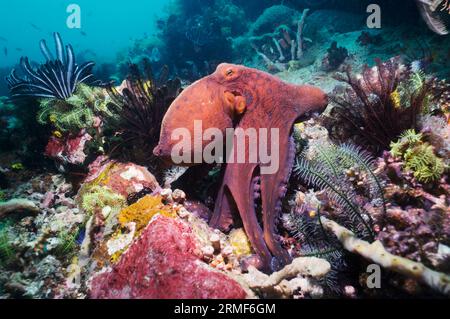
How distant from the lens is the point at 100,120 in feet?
15.8

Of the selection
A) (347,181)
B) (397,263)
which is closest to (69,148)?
(347,181)

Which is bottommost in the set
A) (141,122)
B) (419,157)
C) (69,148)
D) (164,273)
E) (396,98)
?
(164,273)

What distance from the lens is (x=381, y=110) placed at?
3.45 m

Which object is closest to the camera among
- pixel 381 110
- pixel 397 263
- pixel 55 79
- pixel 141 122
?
pixel 397 263

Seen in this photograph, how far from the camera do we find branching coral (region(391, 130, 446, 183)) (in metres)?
2.68

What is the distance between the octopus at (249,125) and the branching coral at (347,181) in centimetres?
34

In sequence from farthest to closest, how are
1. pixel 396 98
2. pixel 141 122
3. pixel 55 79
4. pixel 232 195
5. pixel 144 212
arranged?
pixel 55 79, pixel 141 122, pixel 396 98, pixel 232 195, pixel 144 212

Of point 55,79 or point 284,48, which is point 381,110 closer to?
point 55,79

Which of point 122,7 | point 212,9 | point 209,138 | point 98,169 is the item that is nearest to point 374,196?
point 209,138

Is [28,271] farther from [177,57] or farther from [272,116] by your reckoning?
[177,57]

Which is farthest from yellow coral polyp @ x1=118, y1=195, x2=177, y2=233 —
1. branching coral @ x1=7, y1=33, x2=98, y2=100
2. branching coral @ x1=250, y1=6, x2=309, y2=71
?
branching coral @ x1=250, y1=6, x2=309, y2=71

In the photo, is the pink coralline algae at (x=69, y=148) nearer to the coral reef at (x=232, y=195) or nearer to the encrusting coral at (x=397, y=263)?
the coral reef at (x=232, y=195)

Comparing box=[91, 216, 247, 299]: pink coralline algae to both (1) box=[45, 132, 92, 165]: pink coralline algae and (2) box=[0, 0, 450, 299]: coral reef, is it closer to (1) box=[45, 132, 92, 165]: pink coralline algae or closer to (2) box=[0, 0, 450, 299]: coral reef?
(2) box=[0, 0, 450, 299]: coral reef

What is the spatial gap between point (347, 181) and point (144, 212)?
203 centimetres
